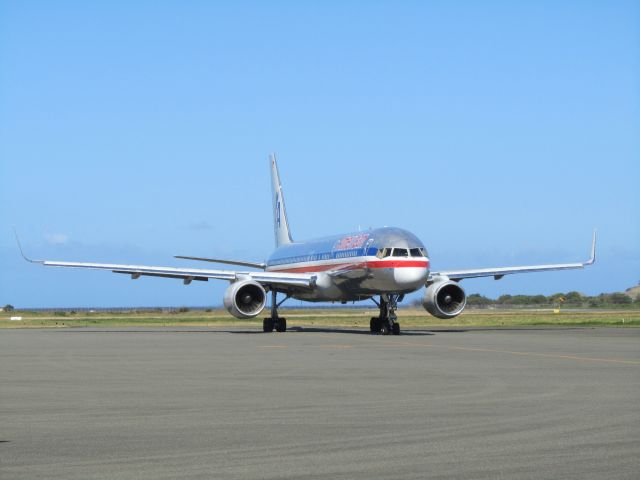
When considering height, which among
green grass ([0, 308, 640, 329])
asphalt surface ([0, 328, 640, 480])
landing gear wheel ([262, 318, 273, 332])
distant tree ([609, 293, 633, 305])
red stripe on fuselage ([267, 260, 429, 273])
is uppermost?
distant tree ([609, 293, 633, 305])

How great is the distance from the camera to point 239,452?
382 inches

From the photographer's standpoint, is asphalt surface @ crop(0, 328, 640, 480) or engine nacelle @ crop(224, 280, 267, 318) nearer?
asphalt surface @ crop(0, 328, 640, 480)

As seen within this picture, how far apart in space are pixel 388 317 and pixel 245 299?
627 cm

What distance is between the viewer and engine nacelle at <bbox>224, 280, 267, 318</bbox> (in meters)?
42.7

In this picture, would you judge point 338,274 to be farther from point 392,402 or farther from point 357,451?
point 357,451

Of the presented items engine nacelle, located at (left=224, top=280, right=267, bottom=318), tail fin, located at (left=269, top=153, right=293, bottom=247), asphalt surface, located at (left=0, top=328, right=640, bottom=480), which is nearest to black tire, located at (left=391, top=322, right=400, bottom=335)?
engine nacelle, located at (left=224, top=280, right=267, bottom=318)


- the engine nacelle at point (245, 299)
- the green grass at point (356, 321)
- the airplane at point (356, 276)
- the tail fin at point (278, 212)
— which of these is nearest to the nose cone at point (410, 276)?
the airplane at point (356, 276)

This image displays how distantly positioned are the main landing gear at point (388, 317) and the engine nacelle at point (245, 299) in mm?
4749

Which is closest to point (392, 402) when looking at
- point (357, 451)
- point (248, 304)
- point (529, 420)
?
point (529, 420)

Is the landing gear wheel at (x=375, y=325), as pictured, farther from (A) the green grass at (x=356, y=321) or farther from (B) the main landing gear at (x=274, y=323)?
(A) the green grass at (x=356, y=321)

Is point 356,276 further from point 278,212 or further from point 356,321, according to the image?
point 356,321

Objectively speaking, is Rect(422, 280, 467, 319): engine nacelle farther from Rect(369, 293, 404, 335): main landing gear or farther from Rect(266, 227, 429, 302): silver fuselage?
Rect(266, 227, 429, 302): silver fuselage

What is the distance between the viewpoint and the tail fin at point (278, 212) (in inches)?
2325

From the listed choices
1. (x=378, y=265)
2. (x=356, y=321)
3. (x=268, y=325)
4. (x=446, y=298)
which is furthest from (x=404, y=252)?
(x=356, y=321)
